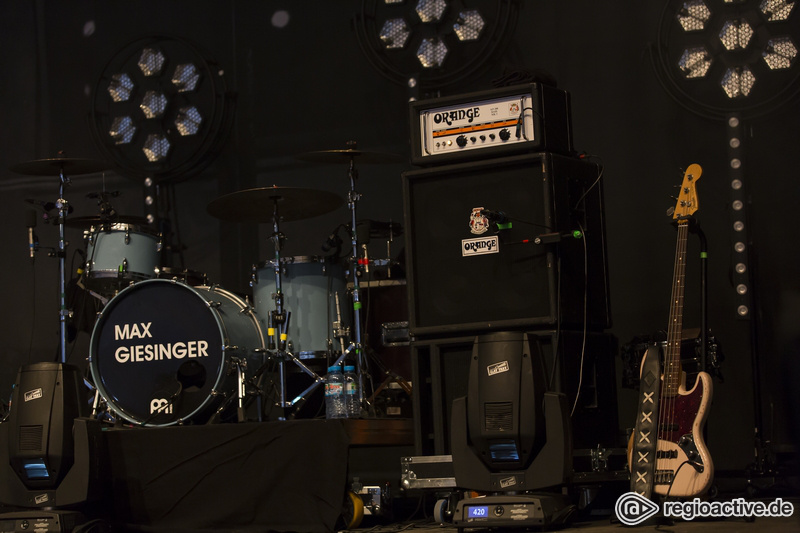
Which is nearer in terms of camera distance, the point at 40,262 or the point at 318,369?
the point at 318,369

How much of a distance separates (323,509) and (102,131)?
12.1 ft

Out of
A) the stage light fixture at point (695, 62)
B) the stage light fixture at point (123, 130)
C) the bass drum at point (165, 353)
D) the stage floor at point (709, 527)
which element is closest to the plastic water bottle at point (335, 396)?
the bass drum at point (165, 353)

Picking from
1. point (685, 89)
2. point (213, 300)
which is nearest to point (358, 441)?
point (213, 300)

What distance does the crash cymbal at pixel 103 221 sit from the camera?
5730 mm

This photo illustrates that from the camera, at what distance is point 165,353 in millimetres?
4949

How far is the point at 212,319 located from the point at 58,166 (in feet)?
5.29

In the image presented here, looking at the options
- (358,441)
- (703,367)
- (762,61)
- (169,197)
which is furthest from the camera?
(169,197)

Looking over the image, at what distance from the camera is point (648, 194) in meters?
5.52

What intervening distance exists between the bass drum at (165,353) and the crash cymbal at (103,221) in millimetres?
837

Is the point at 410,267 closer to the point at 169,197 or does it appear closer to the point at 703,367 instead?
the point at 703,367

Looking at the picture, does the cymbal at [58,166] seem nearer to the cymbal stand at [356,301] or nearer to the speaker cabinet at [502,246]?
the cymbal stand at [356,301]

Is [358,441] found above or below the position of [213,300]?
below

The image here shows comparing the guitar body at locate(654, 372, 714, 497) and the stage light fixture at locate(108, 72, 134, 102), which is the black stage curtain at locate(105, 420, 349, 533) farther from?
the stage light fixture at locate(108, 72, 134, 102)

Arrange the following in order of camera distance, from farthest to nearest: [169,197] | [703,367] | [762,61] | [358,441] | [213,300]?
[169,197], [762,61], [213,300], [358,441], [703,367]
